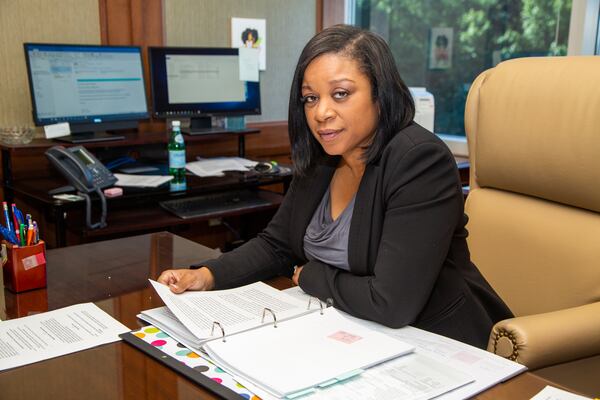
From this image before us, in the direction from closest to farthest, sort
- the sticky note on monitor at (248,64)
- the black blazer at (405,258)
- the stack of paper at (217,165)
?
the black blazer at (405,258) → the stack of paper at (217,165) → the sticky note on monitor at (248,64)

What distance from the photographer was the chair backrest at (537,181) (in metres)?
1.54

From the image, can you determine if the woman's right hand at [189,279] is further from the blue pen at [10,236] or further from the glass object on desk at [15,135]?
the glass object on desk at [15,135]

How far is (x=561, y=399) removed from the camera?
3.02 ft

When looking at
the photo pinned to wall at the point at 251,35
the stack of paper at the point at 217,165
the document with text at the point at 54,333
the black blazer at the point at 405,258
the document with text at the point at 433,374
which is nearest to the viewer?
the document with text at the point at 433,374

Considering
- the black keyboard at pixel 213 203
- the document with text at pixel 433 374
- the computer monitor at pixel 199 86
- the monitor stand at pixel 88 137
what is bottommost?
the black keyboard at pixel 213 203

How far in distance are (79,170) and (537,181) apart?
1665mm

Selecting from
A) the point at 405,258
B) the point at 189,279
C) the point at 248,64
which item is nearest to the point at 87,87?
the point at 248,64

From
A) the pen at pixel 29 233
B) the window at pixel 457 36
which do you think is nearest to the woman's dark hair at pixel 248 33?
the window at pixel 457 36

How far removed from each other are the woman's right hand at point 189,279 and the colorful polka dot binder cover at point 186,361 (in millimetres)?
173

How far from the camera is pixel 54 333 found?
1125mm

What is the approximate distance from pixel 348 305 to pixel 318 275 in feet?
0.36

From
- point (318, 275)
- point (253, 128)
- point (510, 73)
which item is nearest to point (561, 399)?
point (318, 275)

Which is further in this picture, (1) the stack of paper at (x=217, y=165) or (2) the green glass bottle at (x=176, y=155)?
(1) the stack of paper at (x=217, y=165)

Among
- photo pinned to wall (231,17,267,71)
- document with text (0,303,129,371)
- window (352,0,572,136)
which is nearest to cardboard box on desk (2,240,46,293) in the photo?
document with text (0,303,129,371)
